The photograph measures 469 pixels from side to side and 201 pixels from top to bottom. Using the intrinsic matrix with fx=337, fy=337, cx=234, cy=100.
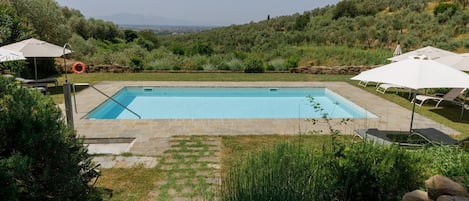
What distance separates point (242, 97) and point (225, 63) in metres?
4.34

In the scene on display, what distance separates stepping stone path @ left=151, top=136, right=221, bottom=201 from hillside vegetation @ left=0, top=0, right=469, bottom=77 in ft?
29.0

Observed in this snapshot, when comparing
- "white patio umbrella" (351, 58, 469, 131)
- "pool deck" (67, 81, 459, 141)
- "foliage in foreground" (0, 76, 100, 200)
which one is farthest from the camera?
"pool deck" (67, 81, 459, 141)

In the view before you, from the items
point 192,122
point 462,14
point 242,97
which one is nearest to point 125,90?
point 242,97

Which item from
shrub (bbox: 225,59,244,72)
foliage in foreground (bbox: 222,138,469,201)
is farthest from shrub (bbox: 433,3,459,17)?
foliage in foreground (bbox: 222,138,469,201)

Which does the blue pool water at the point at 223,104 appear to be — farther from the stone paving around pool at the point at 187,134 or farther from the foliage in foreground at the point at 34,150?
the foliage in foreground at the point at 34,150

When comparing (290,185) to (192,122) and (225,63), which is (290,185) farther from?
(225,63)

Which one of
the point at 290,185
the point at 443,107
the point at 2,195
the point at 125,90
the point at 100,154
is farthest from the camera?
the point at 125,90

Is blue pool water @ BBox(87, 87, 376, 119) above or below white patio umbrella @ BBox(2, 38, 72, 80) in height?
below

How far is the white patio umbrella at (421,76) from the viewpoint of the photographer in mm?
5336

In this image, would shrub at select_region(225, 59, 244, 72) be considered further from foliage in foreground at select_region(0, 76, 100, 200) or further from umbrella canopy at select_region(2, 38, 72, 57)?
foliage in foreground at select_region(0, 76, 100, 200)

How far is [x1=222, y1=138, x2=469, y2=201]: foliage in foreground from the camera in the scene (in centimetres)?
278

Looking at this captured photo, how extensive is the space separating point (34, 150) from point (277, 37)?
2890cm

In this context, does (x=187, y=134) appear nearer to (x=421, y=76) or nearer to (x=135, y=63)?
(x=421, y=76)

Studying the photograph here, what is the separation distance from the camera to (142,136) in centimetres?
629
